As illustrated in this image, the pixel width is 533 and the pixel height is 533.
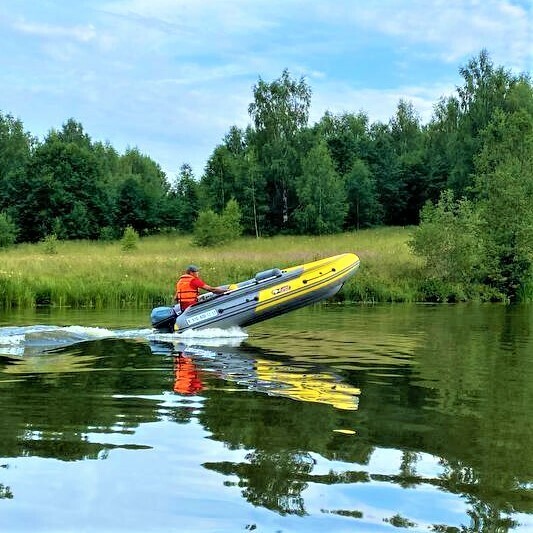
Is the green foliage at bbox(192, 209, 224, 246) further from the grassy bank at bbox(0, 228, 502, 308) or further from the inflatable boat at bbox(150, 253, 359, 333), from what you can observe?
the inflatable boat at bbox(150, 253, 359, 333)

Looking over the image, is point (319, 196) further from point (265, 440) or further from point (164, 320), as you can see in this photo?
point (265, 440)

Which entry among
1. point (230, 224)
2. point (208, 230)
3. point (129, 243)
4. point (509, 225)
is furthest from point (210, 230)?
point (509, 225)

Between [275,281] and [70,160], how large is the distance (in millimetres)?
44686

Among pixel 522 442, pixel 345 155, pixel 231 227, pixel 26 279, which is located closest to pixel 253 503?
pixel 522 442

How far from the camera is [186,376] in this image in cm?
782

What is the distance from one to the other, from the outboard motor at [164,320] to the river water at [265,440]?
2175 mm

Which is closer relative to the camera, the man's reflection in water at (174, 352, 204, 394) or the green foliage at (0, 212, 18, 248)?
the man's reflection in water at (174, 352, 204, 394)

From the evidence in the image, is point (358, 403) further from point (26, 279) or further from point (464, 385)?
point (26, 279)

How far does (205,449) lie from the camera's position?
4.64 meters

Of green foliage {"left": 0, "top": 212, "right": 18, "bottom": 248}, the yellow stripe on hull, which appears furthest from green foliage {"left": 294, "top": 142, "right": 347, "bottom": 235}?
the yellow stripe on hull

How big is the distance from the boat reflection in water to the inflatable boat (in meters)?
1.40

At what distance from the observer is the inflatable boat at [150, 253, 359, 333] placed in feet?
39.1

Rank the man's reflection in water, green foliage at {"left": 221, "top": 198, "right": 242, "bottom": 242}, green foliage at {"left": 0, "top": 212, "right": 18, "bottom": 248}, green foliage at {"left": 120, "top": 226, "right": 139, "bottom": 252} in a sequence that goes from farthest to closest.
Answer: green foliage at {"left": 0, "top": 212, "right": 18, "bottom": 248}, green foliage at {"left": 221, "top": 198, "right": 242, "bottom": 242}, green foliage at {"left": 120, "top": 226, "right": 139, "bottom": 252}, the man's reflection in water

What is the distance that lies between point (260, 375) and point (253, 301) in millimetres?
4142
